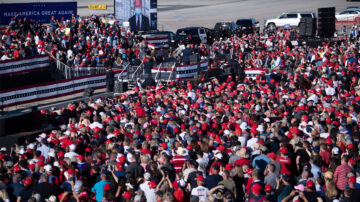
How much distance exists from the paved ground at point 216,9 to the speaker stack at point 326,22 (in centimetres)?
1778

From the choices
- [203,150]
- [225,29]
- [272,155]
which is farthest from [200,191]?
[225,29]

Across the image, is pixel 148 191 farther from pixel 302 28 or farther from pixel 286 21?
pixel 286 21

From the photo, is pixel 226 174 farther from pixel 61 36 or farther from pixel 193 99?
pixel 61 36

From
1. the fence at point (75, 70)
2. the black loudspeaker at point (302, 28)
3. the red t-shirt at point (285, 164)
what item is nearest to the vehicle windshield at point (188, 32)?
the black loudspeaker at point (302, 28)

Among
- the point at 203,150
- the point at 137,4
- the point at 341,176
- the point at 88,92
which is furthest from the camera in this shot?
the point at 137,4

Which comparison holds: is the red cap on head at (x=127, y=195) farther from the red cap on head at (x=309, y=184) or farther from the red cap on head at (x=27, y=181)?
the red cap on head at (x=309, y=184)

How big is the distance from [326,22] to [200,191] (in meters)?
27.7

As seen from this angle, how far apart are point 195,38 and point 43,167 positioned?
25.3 metres

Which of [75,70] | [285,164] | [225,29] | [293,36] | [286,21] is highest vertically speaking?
[286,21]

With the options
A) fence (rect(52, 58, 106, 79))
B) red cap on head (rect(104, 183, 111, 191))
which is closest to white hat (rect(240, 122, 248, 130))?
red cap on head (rect(104, 183, 111, 191))

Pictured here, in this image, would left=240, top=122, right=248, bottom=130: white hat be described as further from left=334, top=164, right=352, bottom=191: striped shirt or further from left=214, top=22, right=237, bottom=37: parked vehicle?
left=214, top=22, right=237, bottom=37: parked vehicle

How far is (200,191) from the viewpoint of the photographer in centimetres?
948

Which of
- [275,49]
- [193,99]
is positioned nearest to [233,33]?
[275,49]

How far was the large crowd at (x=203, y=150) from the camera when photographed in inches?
384
